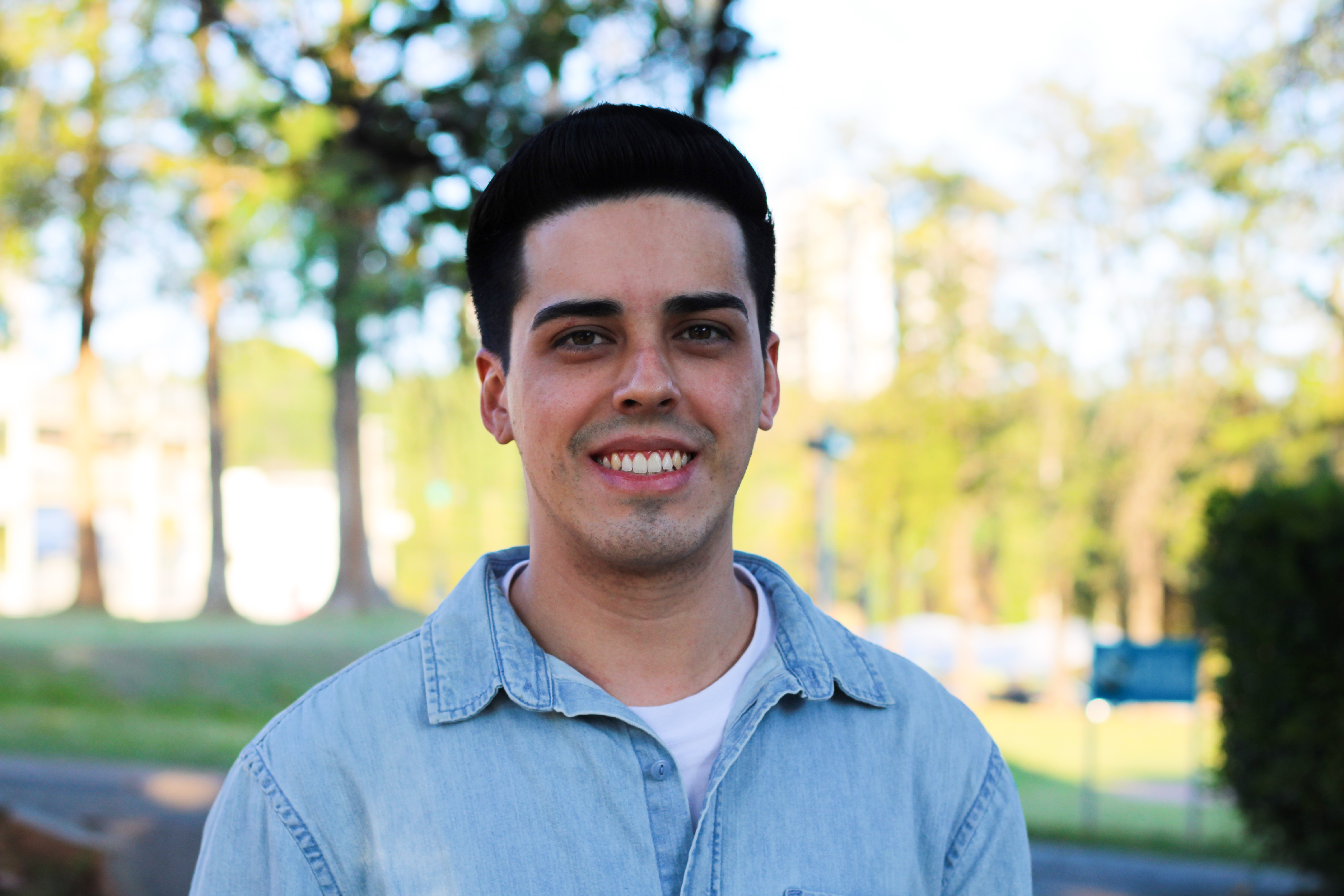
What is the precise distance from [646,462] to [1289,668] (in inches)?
257

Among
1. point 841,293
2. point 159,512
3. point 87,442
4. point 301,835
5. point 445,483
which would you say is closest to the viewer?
point 301,835

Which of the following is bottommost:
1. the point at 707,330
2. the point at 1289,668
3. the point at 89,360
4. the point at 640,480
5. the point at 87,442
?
the point at 1289,668

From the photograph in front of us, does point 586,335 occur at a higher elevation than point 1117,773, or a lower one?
higher

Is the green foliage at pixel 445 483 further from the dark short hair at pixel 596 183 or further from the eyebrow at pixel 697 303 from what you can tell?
the eyebrow at pixel 697 303

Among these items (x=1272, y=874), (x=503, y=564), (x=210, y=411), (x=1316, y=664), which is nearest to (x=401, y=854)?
(x=503, y=564)

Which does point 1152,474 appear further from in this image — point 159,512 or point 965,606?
point 159,512

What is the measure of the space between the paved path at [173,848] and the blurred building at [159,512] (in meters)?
16.5

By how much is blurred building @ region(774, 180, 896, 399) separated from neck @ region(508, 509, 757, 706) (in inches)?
1077

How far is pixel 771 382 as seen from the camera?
2365mm

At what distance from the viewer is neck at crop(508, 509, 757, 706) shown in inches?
82.9

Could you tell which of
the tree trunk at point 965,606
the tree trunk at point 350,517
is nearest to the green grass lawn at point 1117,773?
the tree trunk at point 965,606

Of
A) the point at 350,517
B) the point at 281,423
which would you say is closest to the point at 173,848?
the point at 350,517

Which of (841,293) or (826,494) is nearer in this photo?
(826,494)

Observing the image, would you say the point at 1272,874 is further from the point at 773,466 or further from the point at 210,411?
the point at 773,466
